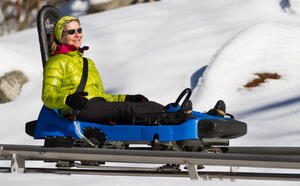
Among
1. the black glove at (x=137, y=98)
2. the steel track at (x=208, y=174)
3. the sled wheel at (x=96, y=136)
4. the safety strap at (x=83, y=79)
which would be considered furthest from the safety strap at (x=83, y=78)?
the steel track at (x=208, y=174)

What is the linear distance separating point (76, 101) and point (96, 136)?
0.37 m

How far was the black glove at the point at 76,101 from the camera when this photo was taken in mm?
4820

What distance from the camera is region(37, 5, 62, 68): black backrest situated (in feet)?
18.4

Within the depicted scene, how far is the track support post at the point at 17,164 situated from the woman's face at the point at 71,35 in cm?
118

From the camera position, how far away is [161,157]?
447cm

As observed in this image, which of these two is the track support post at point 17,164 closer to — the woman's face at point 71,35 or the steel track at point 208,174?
the steel track at point 208,174

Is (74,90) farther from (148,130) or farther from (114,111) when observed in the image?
(148,130)

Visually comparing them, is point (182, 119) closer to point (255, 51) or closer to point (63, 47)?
point (63, 47)

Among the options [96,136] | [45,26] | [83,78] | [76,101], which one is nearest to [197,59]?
[45,26]

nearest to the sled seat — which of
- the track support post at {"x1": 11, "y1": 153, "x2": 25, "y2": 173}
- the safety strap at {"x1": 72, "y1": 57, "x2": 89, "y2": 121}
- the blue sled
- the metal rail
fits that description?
the blue sled

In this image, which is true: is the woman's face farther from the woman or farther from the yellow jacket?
the yellow jacket

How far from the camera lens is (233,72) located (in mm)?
10469

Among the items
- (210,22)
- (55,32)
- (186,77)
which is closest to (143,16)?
(210,22)

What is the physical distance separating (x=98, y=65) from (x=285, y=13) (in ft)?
16.1
